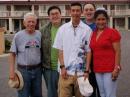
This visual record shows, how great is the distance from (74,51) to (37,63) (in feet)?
3.16

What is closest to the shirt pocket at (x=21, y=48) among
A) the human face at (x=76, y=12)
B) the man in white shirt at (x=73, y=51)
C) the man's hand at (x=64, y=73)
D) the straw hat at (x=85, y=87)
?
the man in white shirt at (x=73, y=51)

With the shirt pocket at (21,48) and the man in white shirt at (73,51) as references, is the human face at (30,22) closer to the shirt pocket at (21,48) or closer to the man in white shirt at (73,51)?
the shirt pocket at (21,48)

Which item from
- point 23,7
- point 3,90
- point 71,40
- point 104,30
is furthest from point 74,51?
point 23,7

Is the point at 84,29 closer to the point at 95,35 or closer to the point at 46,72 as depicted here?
the point at 95,35

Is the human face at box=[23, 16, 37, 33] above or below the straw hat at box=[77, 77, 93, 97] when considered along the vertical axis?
above

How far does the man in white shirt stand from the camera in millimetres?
6852

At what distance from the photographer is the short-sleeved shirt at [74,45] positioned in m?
6.85

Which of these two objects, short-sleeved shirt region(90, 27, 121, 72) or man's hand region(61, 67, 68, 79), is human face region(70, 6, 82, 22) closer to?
short-sleeved shirt region(90, 27, 121, 72)

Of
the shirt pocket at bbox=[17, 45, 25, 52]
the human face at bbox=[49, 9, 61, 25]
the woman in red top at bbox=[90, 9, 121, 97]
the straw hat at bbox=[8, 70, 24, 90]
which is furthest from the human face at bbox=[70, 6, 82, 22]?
the straw hat at bbox=[8, 70, 24, 90]

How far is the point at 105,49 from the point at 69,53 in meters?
0.58

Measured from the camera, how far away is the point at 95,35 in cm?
705

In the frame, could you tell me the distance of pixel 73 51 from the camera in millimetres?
6840

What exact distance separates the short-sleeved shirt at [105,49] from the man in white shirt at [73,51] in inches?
5.0

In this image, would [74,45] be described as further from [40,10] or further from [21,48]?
[40,10]
